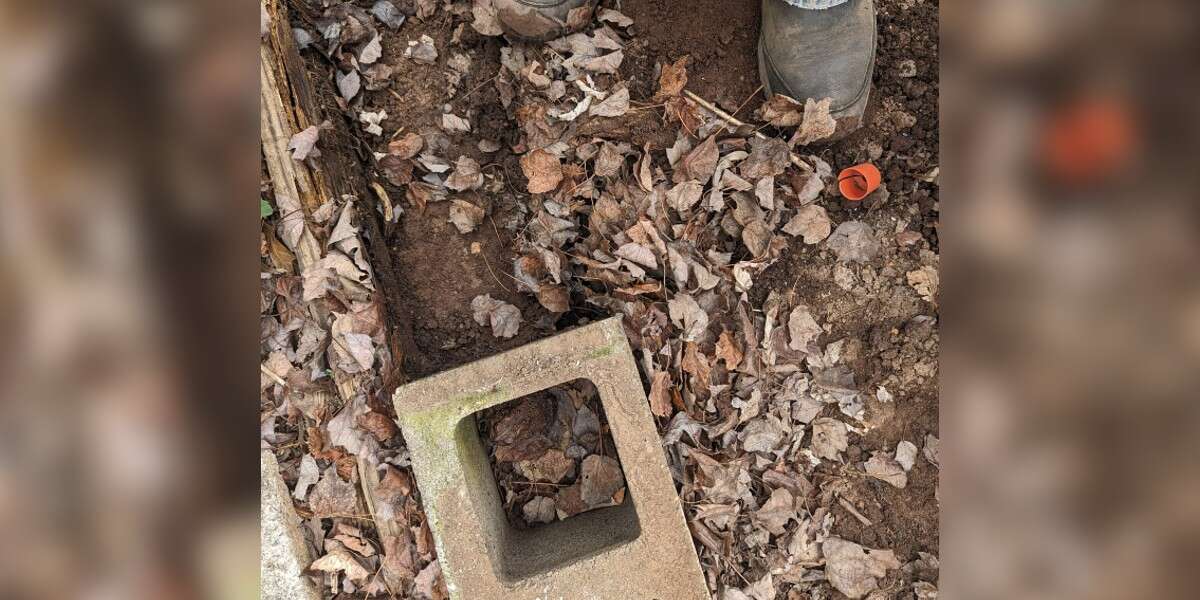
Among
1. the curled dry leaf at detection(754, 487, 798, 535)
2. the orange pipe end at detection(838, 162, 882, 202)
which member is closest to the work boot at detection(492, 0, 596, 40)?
the orange pipe end at detection(838, 162, 882, 202)

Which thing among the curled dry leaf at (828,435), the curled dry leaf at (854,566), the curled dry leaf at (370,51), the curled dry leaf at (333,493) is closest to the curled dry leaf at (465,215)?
the curled dry leaf at (370,51)

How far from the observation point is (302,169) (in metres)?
2.19

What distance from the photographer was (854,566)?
2348mm

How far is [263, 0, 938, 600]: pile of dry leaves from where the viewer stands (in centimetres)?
228

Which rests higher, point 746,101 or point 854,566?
point 746,101

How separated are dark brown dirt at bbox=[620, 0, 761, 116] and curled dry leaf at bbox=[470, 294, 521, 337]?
949 mm

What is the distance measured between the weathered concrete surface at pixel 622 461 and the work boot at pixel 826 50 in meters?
1.02

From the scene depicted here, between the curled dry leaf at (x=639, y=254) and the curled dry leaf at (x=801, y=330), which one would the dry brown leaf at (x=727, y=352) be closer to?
the curled dry leaf at (x=801, y=330)

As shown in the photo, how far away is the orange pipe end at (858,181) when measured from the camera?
2.29 meters

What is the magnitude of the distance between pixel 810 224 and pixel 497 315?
3.56 ft

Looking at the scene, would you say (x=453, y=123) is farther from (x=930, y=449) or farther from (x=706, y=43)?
(x=930, y=449)
